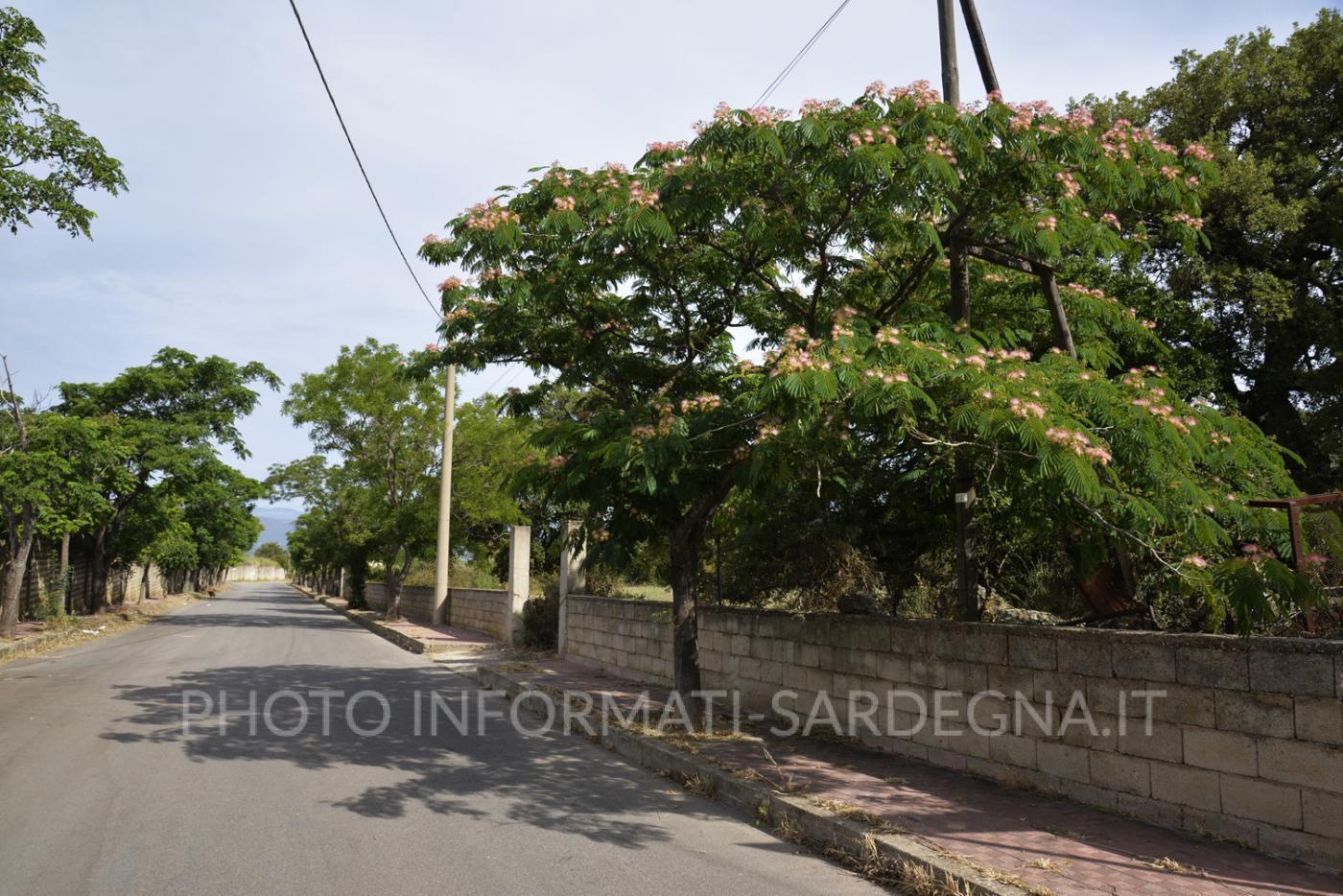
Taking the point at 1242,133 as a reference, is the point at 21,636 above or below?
below

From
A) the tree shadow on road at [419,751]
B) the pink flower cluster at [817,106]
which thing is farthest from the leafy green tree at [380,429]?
the pink flower cluster at [817,106]

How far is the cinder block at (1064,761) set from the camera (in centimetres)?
616

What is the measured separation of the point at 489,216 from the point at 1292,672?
285 inches

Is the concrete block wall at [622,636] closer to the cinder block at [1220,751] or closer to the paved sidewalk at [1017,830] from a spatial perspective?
the paved sidewalk at [1017,830]

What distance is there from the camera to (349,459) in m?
30.5

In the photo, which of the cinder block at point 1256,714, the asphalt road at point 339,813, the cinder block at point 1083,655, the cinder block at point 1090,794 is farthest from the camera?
the cinder block at point 1083,655

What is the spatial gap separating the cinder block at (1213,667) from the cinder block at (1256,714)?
0.07 metres

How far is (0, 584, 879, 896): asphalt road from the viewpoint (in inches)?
193

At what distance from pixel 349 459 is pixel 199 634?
27.7 ft

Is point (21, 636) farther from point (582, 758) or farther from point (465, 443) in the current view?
point (582, 758)

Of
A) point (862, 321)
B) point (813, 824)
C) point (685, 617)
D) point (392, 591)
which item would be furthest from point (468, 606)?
point (813, 824)

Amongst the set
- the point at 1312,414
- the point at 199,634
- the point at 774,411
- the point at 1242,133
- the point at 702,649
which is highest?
the point at 1242,133

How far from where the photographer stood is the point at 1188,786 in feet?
18.1

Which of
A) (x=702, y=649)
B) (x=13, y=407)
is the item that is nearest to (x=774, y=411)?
(x=702, y=649)
